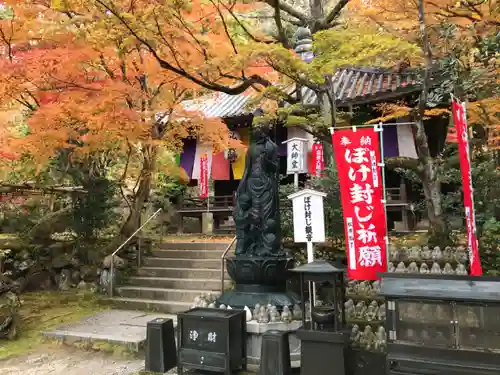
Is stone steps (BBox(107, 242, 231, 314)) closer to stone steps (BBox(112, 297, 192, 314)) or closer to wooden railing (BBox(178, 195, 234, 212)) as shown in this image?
stone steps (BBox(112, 297, 192, 314))

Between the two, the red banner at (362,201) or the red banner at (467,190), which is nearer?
the red banner at (467,190)

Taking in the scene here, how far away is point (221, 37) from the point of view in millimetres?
9172

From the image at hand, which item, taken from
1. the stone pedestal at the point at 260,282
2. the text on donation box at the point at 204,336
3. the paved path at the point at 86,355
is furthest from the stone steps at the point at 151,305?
the text on donation box at the point at 204,336

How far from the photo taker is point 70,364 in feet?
23.4

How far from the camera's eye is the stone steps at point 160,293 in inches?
395

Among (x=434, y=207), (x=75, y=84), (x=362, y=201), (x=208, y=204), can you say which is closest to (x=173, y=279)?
(x=75, y=84)

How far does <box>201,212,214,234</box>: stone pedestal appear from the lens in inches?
726

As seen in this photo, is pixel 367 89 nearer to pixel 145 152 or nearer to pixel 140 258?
pixel 145 152

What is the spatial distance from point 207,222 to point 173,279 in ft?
26.0

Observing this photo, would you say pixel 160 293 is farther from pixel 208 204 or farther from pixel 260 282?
pixel 208 204

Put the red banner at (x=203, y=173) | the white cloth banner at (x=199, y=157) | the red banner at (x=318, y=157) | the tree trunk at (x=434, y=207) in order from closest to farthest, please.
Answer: the tree trunk at (x=434, y=207), the red banner at (x=318, y=157), the red banner at (x=203, y=173), the white cloth banner at (x=199, y=157)

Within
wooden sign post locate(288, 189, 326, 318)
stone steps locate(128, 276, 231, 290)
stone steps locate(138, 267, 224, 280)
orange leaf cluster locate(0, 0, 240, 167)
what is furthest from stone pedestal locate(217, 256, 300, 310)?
orange leaf cluster locate(0, 0, 240, 167)

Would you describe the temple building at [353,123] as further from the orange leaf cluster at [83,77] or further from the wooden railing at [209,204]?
the orange leaf cluster at [83,77]

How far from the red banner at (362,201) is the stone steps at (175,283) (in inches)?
169
